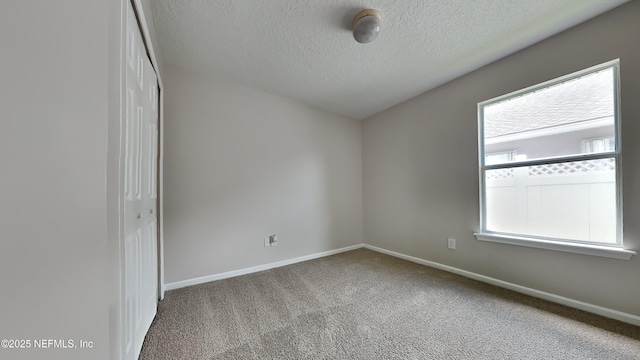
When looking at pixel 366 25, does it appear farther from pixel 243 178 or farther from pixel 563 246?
pixel 563 246

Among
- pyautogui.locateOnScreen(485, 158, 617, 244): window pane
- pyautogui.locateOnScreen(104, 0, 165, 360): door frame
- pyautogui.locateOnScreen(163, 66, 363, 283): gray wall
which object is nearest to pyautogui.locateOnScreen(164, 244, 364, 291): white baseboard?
pyautogui.locateOnScreen(163, 66, 363, 283): gray wall

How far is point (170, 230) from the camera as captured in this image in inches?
82.3

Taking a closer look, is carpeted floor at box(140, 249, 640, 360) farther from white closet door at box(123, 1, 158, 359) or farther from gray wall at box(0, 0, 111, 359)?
gray wall at box(0, 0, 111, 359)

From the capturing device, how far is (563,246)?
1.71 m

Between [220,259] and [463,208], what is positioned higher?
[463,208]

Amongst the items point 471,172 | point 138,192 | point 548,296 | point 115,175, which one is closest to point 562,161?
point 471,172

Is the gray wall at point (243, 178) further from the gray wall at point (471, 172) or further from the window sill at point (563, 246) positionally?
the window sill at point (563, 246)

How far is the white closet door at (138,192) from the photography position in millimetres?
1049

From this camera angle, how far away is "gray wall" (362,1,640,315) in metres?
1.48

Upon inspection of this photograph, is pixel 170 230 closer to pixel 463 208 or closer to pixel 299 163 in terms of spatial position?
pixel 299 163

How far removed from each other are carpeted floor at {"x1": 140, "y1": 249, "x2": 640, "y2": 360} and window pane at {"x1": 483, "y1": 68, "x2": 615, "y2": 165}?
136 cm

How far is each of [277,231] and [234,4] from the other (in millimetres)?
2325

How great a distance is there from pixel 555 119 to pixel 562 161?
1.27ft

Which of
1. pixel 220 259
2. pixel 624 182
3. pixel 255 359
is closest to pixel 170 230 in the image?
pixel 220 259
